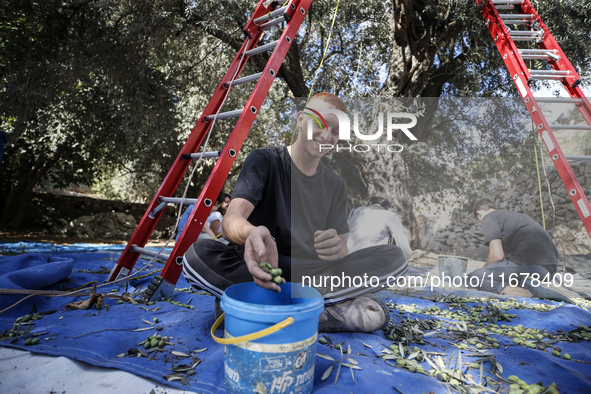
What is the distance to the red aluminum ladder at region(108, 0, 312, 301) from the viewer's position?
252 cm

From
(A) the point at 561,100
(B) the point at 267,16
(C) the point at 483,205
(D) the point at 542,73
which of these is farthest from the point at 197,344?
(D) the point at 542,73

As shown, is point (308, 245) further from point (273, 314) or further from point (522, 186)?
point (522, 186)

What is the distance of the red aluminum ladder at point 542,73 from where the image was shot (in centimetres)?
297

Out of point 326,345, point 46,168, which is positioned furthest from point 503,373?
point 46,168

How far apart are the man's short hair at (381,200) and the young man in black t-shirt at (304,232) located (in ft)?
1.91

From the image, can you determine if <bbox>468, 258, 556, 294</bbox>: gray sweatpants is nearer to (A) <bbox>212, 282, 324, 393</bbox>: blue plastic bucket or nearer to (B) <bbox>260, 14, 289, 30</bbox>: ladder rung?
(A) <bbox>212, 282, 324, 393</bbox>: blue plastic bucket

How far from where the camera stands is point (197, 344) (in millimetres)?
1860

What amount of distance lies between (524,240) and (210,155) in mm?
3380

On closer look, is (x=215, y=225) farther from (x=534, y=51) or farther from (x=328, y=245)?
(x=534, y=51)

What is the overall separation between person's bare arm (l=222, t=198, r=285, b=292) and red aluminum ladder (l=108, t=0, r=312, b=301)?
556mm

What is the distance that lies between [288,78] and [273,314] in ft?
18.8

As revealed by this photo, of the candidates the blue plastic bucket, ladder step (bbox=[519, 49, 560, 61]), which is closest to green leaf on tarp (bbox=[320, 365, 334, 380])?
the blue plastic bucket

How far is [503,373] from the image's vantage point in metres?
1.71

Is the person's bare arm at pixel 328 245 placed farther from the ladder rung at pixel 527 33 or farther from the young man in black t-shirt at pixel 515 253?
the ladder rung at pixel 527 33
